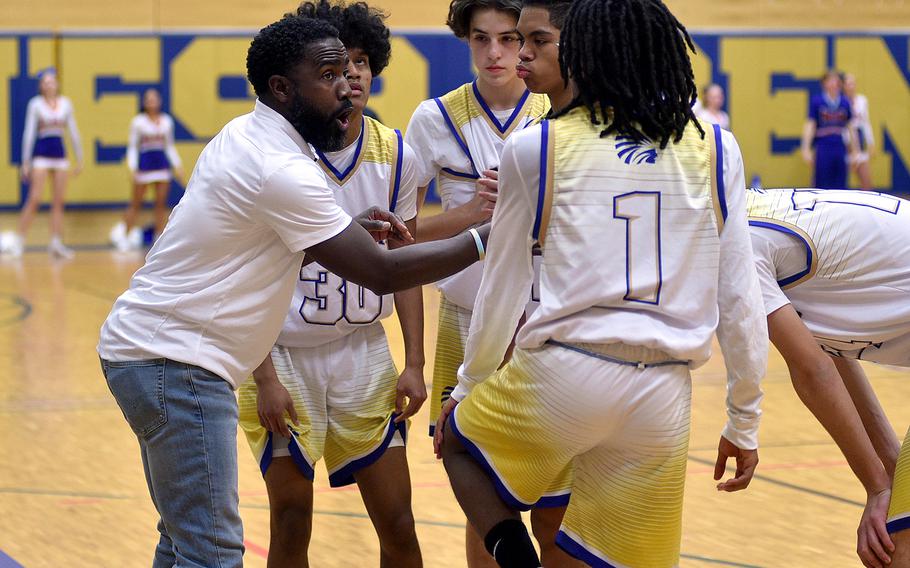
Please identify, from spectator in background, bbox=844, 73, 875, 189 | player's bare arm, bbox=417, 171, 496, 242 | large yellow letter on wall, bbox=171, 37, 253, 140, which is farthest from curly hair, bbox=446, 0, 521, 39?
spectator in background, bbox=844, 73, 875, 189

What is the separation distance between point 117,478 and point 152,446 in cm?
281

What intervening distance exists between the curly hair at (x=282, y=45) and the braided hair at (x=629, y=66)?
2.39 feet

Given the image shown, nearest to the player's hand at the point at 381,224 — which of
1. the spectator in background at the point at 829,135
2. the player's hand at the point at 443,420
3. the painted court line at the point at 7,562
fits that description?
the player's hand at the point at 443,420

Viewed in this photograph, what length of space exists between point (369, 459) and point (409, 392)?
23 centimetres

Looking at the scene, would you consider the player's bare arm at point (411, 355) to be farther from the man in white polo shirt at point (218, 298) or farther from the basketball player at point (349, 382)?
the man in white polo shirt at point (218, 298)

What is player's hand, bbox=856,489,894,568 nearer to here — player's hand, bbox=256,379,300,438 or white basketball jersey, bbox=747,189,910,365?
white basketball jersey, bbox=747,189,910,365

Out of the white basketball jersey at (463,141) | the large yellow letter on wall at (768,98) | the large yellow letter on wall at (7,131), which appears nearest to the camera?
the white basketball jersey at (463,141)

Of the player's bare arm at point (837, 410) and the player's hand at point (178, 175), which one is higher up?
the player's bare arm at point (837, 410)

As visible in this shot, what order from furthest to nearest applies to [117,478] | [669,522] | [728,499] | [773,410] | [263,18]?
1. [263,18]
2. [773,410]
3. [117,478]
4. [728,499]
5. [669,522]

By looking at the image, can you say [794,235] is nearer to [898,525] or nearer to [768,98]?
[898,525]

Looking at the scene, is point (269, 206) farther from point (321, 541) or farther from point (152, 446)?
point (321, 541)

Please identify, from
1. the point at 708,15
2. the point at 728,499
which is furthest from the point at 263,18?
the point at 728,499

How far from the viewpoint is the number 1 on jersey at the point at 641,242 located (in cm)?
271

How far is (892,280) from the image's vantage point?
Answer: 3334 millimetres
